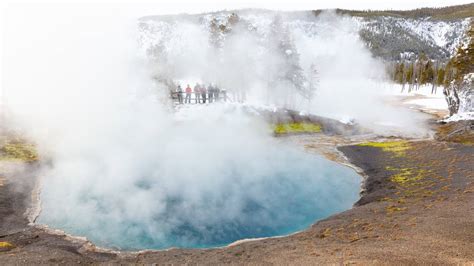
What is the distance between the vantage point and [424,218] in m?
15.0

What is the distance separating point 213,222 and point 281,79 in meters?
34.5

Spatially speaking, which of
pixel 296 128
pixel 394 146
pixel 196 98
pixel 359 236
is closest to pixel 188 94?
pixel 196 98

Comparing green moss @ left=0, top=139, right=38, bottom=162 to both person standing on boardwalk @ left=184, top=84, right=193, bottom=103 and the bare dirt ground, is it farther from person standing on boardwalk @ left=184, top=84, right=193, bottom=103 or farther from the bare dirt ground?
person standing on boardwalk @ left=184, top=84, right=193, bottom=103

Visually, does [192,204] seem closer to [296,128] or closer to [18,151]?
[18,151]

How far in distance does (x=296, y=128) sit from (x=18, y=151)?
2637cm

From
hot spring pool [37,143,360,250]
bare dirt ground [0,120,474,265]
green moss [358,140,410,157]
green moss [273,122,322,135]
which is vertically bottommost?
green moss [273,122,322,135]

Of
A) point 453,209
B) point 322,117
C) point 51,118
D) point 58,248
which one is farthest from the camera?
point 322,117

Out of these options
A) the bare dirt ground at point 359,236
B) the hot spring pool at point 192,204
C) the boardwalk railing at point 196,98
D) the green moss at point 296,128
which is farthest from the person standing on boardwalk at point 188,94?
the bare dirt ground at point 359,236

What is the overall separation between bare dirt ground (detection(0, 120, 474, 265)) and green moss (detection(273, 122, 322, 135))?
17946 mm

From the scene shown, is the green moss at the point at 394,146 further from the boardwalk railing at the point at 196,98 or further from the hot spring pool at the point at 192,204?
the boardwalk railing at the point at 196,98

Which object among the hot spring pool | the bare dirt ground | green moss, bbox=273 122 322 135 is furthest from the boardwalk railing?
the bare dirt ground

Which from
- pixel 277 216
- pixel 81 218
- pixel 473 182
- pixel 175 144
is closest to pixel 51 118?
pixel 175 144

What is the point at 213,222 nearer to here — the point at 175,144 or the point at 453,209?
the point at 453,209

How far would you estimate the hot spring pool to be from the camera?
17.0 m
